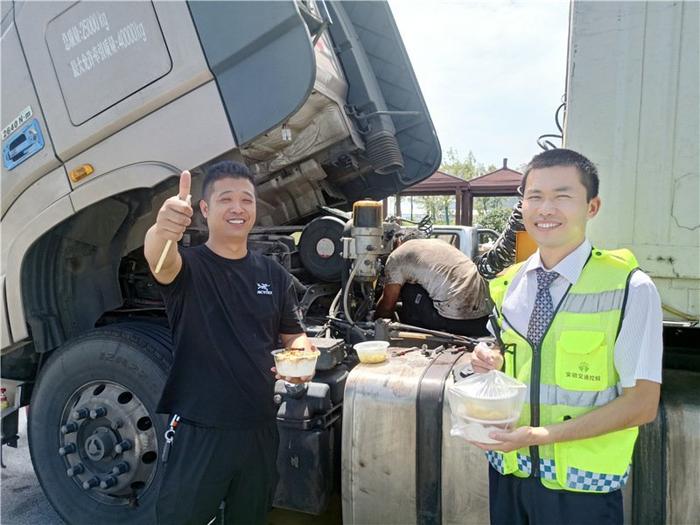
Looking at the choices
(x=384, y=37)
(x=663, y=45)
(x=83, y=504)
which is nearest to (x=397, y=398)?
(x=663, y=45)

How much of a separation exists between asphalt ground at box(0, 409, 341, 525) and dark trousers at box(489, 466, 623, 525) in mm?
1602

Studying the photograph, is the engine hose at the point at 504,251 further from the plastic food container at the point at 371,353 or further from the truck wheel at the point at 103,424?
the truck wheel at the point at 103,424

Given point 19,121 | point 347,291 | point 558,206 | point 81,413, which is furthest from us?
point 347,291

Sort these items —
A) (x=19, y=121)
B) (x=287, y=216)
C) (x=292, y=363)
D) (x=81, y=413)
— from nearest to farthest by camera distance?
(x=292, y=363), (x=81, y=413), (x=19, y=121), (x=287, y=216)

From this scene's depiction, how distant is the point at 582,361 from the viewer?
4.58 ft

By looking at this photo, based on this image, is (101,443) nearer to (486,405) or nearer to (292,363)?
(292,363)

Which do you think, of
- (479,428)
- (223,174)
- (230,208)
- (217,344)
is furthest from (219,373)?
(479,428)

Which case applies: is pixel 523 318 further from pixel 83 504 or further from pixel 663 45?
pixel 83 504

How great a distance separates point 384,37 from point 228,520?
337cm

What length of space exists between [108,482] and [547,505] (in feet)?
7.59

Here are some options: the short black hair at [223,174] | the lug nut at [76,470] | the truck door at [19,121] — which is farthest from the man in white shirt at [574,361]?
the truck door at [19,121]

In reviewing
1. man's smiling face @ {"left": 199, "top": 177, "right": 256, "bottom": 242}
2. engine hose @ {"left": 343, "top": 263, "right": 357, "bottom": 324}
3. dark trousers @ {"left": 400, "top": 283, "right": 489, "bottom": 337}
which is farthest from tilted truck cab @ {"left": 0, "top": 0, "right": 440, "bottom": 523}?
man's smiling face @ {"left": 199, "top": 177, "right": 256, "bottom": 242}

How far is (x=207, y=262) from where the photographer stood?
2.01m

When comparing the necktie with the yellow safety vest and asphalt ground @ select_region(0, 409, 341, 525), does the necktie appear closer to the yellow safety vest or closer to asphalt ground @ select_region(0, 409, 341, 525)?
the yellow safety vest
